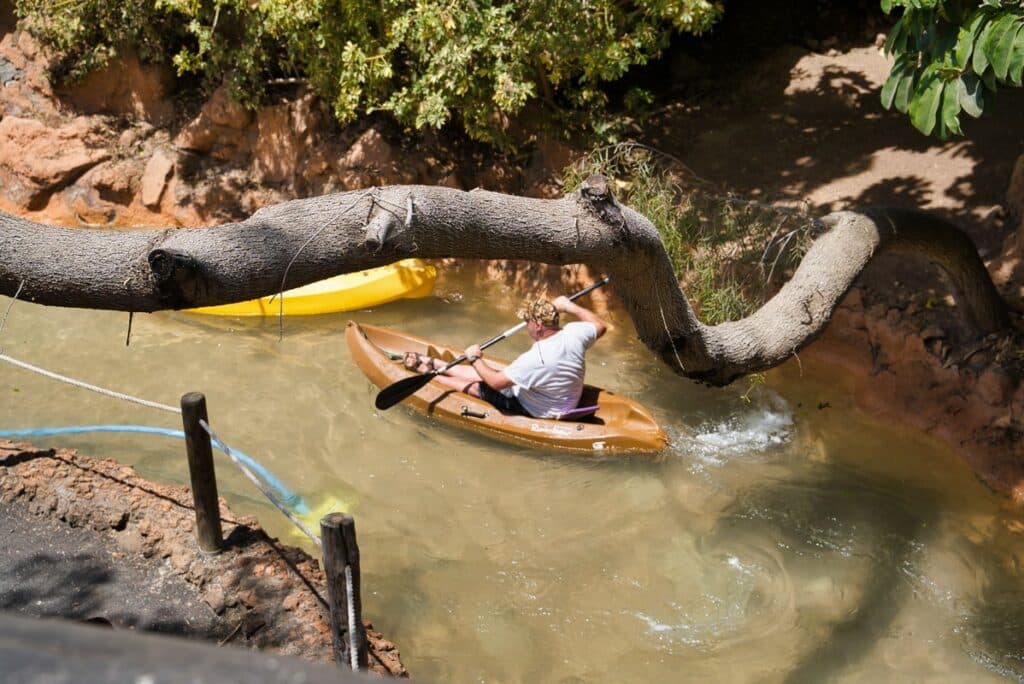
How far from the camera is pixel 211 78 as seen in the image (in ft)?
32.8

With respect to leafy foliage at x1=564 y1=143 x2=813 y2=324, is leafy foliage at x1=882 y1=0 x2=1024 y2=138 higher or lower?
higher

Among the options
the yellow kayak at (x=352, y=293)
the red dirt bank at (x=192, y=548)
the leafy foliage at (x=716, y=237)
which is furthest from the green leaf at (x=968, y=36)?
the yellow kayak at (x=352, y=293)

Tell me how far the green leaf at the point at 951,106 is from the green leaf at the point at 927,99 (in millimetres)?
40

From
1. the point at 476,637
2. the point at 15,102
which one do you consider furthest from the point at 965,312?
the point at 15,102

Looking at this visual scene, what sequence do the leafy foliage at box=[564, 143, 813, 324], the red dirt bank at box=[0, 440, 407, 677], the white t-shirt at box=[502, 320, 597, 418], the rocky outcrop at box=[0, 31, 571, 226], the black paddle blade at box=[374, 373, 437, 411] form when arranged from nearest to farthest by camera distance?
1. the red dirt bank at box=[0, 440, 407, 677]
2. the white t-shirt at box=[502, 320, 597, 418]
3. the black paddle blade at box=[374, 373, 437, 411]
4. the leafy foliage at box=[564, 143, 813, 324]
5. the rocky outcrop at box=[0, 31, 571, 226]

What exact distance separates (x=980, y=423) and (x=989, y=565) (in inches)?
44.5

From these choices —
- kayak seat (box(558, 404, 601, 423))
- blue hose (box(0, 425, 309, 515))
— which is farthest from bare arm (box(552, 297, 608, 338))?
blue hose (box(0, 425, 309, 515))

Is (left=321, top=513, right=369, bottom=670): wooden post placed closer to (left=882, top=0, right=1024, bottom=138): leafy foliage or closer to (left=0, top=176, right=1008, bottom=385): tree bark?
(left=0, top=176, right=1008, bottom=385): tree bark

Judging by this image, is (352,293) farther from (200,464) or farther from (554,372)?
(200,464)

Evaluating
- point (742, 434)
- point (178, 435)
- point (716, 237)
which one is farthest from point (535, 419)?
point (178, 435)

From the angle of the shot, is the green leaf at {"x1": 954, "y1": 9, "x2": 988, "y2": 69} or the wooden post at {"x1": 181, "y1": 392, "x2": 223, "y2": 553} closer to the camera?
the wooden post at {"x1": 181, "y1": 392, "x2": 223, "y2": 553}

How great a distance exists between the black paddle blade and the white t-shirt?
0.63 metres

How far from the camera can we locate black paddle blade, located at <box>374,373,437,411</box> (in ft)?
22.0

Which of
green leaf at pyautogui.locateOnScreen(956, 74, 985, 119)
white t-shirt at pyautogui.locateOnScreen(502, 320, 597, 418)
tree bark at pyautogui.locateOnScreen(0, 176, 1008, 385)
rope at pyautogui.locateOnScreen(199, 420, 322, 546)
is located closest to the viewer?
tree bark at pyautogui.locateOnScreen(0, 176, 1008, 385)
